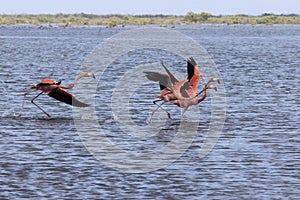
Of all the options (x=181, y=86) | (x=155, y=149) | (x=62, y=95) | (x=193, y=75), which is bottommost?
(x=155, y=149)

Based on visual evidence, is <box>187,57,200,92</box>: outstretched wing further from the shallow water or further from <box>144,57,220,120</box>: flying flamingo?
the shallow water

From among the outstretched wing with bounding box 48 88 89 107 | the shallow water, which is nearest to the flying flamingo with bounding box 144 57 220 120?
the shallow water

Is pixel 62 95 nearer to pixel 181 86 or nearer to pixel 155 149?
pixel 181 86

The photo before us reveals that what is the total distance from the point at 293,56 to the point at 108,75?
23218mm

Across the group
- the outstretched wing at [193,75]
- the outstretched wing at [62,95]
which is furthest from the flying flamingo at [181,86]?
the outstretched wing at [62,95]

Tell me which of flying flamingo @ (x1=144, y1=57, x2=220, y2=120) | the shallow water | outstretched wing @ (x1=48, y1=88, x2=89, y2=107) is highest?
flying flamingo @ (x1=144, y1=57, x2=220, y2=120)

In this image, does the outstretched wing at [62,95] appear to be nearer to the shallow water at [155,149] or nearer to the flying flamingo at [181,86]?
the shallow water at [155,149]

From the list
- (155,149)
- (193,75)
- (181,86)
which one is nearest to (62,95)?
(181,86)

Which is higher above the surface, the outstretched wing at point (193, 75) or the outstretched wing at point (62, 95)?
the outstretched wing at point (193, 75)

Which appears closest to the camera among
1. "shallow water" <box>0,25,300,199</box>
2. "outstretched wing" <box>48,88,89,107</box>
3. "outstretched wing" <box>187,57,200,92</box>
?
"shallow water" <box>0,25,300,199</box>

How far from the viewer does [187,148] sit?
64.3ft

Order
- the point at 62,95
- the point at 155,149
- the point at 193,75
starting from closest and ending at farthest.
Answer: the point at 155,149 < the point at 193,75 < the point at 62,95

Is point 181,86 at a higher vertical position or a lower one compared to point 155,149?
higher

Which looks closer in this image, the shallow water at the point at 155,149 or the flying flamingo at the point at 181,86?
the shallow water at the point at 155,149
